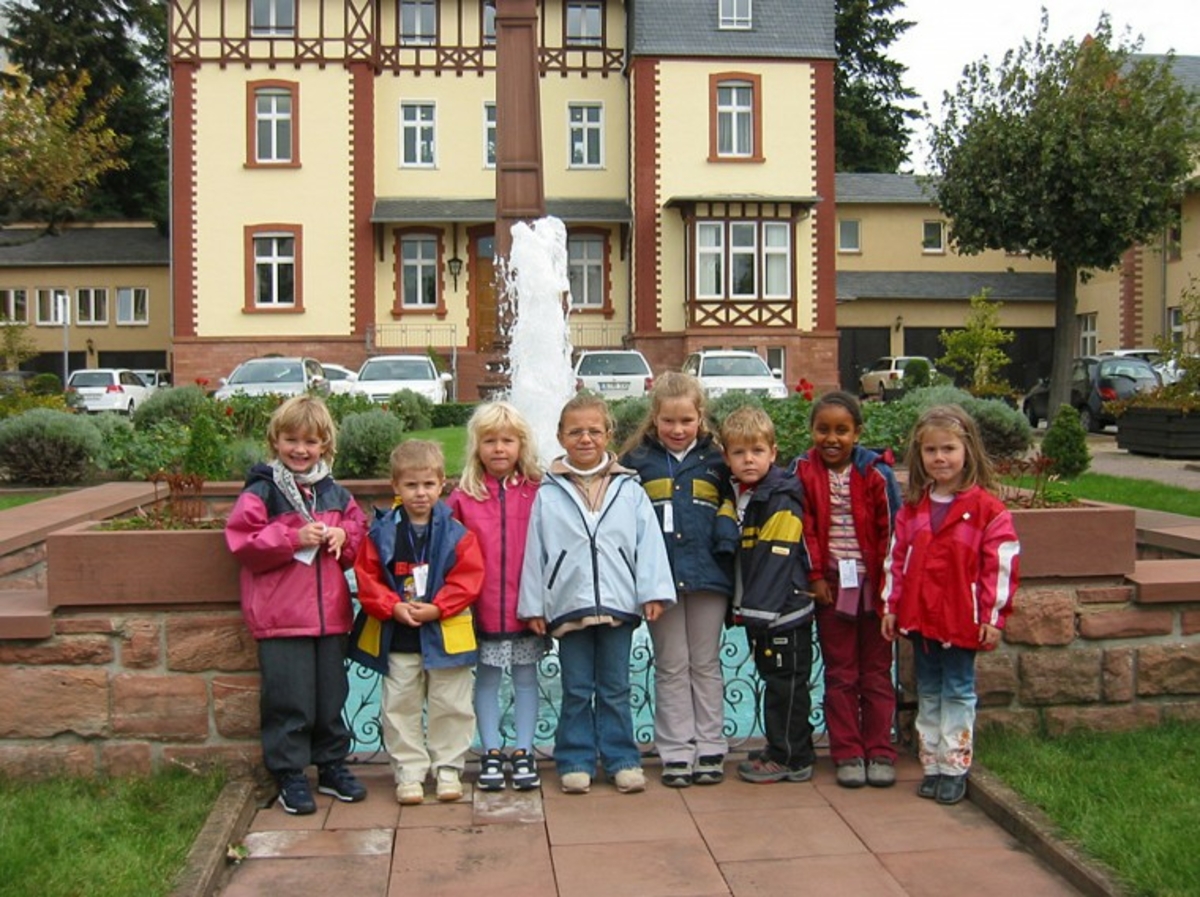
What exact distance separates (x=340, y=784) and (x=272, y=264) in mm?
28602

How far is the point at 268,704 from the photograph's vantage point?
462cm

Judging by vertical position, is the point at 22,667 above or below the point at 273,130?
below

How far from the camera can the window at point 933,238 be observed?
43.3m

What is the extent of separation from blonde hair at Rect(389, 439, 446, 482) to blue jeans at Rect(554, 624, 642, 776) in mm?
803

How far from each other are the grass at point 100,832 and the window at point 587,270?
29.0 meters

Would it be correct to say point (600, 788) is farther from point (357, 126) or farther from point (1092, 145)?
point (357, 126)

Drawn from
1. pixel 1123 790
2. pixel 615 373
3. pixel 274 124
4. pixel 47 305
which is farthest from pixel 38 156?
pixel 47 305

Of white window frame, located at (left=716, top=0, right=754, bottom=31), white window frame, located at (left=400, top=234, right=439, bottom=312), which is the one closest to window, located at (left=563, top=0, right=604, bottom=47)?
white window frame, located at (left=716, top=0, right=754, bottom=31)

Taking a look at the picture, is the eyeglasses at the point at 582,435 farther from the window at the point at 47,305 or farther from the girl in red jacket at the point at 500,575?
the window at the point at 47,305

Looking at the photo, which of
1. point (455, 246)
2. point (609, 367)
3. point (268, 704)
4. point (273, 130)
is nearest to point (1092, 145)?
point (609, 367)

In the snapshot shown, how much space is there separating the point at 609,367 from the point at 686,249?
7.58m

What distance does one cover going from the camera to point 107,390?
3241cm

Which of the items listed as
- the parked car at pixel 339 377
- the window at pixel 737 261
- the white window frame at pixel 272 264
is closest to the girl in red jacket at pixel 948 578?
the parked car at pixel 339 377

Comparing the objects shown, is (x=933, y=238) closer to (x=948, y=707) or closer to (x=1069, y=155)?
(x=1069, y=155)
